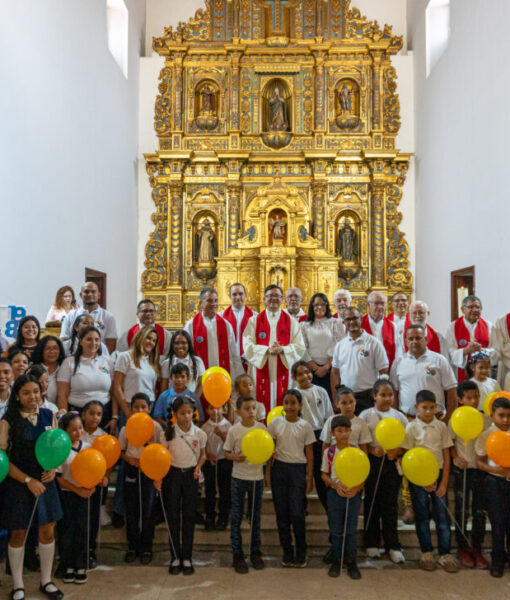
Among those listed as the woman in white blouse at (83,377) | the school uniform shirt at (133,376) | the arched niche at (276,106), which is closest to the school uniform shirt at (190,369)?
the school uniform shirt at (133,376)

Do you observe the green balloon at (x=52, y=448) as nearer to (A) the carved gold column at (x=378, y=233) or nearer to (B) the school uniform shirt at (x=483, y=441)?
(B) the school uniform shirt at (x=483, y=441)

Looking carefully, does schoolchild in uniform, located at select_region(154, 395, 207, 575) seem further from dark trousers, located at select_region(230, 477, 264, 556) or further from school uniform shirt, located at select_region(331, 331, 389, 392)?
school uniform shirt, located at select_region(331, 331, 389, 392)

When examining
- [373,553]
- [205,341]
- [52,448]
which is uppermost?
[205,341]

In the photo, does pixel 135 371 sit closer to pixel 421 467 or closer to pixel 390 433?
pixel 390 433

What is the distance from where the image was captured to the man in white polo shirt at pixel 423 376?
4477 millimetres

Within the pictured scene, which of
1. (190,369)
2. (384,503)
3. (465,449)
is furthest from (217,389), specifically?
(465,449)

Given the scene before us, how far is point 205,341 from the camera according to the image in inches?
219

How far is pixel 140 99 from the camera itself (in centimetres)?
1201

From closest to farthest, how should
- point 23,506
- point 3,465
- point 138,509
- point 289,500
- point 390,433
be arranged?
1. point 3,465
2. point 23,506
3. point 390,433
4. point 289,500
5. point 138,509

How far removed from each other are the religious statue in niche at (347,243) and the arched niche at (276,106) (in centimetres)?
230

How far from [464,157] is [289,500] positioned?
673 cm

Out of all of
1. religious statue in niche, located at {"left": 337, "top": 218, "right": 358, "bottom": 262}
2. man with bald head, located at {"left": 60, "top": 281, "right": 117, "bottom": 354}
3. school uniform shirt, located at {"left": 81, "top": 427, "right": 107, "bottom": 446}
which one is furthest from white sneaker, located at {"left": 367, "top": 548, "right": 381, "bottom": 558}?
religious statue in niche, located at {"left": 337, "top": 218, "right": 358, "bottom": 262}

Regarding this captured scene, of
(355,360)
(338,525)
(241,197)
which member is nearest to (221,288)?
(241,197)

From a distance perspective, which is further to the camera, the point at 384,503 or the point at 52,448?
the point at 384,503
